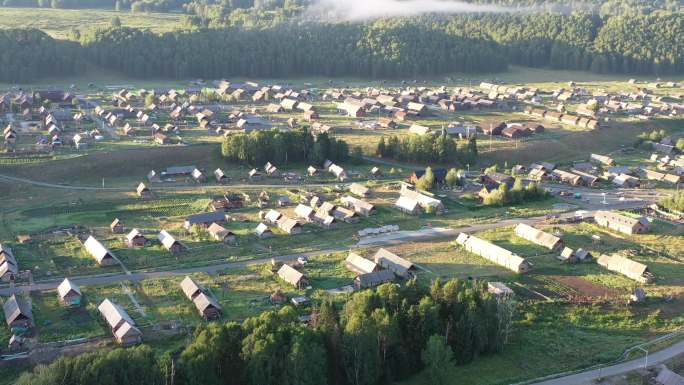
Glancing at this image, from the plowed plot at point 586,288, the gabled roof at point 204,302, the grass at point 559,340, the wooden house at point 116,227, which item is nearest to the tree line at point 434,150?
the plowed plot at point 586,288

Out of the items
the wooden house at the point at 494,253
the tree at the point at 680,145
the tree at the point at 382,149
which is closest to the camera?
the wooden house at the point at 494,253

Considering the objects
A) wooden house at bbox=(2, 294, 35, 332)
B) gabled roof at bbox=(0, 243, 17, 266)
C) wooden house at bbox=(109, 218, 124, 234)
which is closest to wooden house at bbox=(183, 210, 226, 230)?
wooden house at bbox=(109, 218, 124, 234)

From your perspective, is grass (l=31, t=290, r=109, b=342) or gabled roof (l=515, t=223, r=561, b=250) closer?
grass (l=31, t=290, r=109, b=342)

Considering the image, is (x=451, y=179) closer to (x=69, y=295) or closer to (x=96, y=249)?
(x=96, y=249)

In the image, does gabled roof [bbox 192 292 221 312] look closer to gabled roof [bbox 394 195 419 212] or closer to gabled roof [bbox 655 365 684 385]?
gabled roof [bbox 655 365 684 385]

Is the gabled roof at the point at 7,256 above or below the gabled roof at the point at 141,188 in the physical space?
below

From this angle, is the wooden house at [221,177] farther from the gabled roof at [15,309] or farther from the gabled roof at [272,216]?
the gabled roof at [15,309]

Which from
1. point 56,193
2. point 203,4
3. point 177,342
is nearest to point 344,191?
point 56,193
